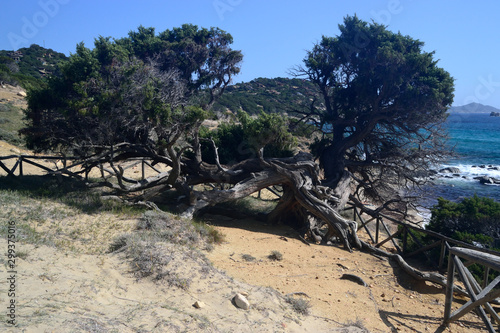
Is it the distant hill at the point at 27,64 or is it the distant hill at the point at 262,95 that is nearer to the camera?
the distant hill at the point at 27,64

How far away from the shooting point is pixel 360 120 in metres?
13.5

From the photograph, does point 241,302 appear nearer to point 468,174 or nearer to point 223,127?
point 223,127

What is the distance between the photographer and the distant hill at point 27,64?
32.9 m

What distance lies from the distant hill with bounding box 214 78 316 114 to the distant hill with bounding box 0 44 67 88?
19.1m

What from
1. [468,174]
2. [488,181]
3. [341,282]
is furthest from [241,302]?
[468,174]

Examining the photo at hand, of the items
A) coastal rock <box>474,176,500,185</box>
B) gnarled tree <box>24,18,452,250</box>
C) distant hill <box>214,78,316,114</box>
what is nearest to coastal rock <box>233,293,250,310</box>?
gnarled tree <box>24,18,452,250</box>

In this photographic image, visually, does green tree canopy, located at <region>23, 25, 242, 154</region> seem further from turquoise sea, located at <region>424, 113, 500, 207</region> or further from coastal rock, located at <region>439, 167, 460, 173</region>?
coastal rock, located at <region>439, 167, 460, 173</region>

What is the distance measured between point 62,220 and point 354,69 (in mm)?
11057

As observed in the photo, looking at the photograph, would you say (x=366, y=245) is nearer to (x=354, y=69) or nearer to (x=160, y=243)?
(x=160, y=243)

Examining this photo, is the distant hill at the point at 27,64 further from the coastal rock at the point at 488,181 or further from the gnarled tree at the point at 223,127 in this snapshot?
the coastal rock at the point at 488,181

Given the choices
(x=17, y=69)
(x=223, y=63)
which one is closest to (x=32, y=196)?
(x=223, y=63)

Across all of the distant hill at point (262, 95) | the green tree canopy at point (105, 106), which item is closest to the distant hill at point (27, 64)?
the distant hill at point (262, 95)

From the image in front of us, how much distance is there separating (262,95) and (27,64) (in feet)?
107

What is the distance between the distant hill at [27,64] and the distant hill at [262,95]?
19.1 metres
